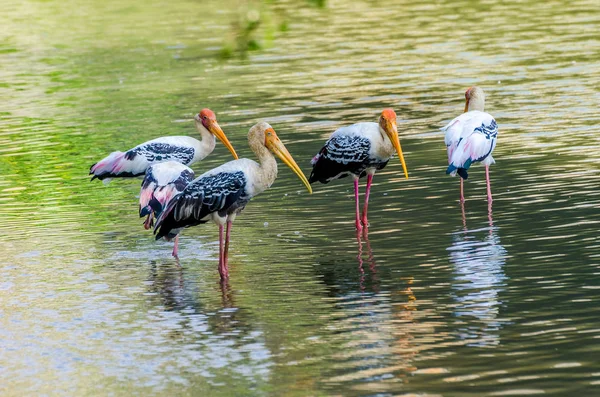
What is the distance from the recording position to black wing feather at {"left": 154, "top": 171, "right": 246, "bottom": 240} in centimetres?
1219

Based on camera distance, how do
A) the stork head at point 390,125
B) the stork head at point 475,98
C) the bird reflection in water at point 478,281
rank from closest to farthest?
the bird reflection in water at point 478,281 → the stork head at point 390,125 → the stork head at point 475,98

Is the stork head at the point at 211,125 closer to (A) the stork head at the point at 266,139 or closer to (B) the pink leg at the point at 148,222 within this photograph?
(B) the pink leg at the point at 148,222

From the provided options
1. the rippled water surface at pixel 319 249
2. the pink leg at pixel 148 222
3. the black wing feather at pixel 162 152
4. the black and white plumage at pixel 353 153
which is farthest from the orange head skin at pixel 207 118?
the pink leg at pixel 148 222

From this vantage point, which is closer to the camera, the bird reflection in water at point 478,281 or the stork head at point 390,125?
the bird reflection in water at point 478,281

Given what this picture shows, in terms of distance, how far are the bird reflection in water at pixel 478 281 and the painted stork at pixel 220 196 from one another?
6.78 ft

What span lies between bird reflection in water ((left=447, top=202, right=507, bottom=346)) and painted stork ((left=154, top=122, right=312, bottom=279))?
2.07m

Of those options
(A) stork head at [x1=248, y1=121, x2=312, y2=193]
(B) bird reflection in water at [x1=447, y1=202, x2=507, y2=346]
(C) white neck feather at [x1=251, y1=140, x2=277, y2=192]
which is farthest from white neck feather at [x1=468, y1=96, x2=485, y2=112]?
(C) white neck feather at [x1=251, y1=140, x2=277, y2=192]

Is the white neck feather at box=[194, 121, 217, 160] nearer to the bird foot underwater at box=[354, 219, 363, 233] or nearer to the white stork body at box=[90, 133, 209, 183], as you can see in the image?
the white stork body at box=[90, 133, 209, 183]

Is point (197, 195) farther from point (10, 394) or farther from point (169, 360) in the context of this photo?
point (10, 394)

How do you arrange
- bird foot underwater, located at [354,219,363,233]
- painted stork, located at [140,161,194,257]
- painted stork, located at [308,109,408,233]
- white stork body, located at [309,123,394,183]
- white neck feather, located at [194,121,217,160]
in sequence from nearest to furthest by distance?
1. painted stork, located at [140,161,194,257]
2. bird foot underwater, located at [354,219,363,233]
3. painted stork, located at [308,109,408,233]
4. white stork body, located at [309,123,394,183]
5. white neck feather, located at [194,121,217,160]

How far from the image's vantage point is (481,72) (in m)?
25.4

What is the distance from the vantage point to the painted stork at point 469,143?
14516 mm

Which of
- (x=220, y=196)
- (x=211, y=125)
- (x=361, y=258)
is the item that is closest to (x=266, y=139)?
(x=220, y=196)

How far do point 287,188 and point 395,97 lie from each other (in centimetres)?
727
